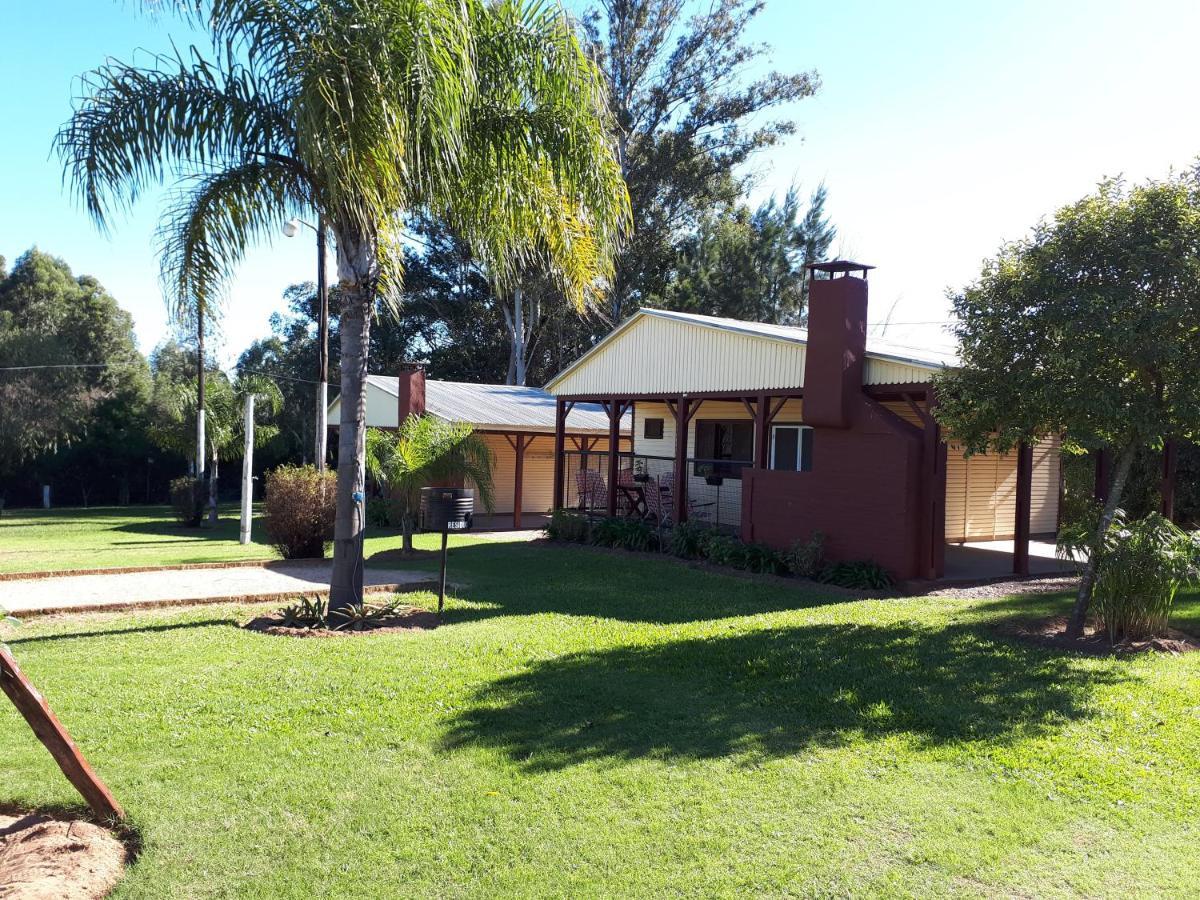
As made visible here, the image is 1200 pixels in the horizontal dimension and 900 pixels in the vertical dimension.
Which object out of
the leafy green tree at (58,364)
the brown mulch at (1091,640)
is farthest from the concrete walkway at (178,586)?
the leafy green tree at (58,364)

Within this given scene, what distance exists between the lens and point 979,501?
58.7ft

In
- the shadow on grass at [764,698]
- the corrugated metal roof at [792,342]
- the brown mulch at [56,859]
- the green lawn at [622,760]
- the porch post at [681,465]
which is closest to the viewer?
the brown mulch at [56,859]

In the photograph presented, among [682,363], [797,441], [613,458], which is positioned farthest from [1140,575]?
[613,458]

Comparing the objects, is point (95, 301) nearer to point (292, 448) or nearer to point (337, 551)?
point (292, 448)

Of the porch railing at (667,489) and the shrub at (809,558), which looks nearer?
the shrub at (809,558)

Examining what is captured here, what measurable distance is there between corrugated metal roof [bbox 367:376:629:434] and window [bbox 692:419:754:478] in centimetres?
414

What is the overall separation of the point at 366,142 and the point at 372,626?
4.38 m

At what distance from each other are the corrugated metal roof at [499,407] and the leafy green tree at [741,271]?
10.7 metres

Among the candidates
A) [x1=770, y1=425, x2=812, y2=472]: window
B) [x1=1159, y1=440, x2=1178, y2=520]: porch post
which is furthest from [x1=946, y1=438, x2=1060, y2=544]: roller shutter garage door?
[x1=1159, y1=440, x2=1178, y2=520]: porch post

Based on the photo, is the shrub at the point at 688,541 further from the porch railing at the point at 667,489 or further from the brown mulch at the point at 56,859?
the brown mulch at the point at 56,859

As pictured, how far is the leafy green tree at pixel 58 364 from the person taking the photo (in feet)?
99.9

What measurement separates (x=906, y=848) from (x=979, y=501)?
49.7 ft

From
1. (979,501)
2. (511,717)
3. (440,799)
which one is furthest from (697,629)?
(979,501)

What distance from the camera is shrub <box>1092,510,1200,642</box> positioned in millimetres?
8086
